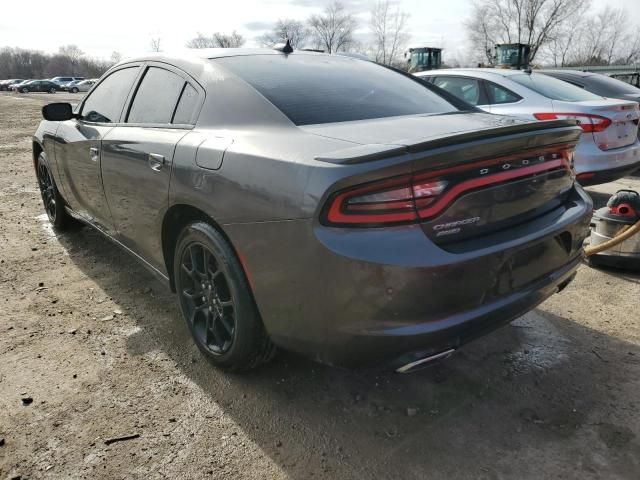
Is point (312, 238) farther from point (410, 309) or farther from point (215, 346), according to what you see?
point (215, 346)

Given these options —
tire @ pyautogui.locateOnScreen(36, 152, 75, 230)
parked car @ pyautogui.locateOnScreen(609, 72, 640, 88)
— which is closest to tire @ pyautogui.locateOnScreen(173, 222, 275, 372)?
tire @ pyautogui.locateOnScreen(36, 152, 75, 230)

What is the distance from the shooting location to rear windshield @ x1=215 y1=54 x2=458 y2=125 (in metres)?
2.41

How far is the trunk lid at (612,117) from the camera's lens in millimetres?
5301

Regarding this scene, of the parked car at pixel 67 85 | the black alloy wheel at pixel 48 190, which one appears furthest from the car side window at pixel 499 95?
the parked car at pixel 67 85

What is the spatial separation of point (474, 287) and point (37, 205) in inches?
232

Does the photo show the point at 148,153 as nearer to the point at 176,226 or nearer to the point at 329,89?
the point at 176,226

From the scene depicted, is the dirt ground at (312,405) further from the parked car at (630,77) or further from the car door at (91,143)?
the parked car at (630,77)

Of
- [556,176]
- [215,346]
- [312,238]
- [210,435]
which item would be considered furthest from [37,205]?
[556,176]

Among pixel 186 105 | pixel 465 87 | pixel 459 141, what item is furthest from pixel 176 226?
pixel 465 87

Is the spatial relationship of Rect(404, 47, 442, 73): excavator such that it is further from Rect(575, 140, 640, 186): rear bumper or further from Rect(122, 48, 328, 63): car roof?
Rect(122, 48, 328, 63): car roof

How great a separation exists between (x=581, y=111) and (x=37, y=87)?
65574 mm

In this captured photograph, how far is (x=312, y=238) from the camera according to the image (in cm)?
182

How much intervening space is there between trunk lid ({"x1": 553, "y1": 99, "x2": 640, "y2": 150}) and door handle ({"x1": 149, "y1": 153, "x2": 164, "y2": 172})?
452cm

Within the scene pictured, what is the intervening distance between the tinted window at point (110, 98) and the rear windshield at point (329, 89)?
39.6 inches
